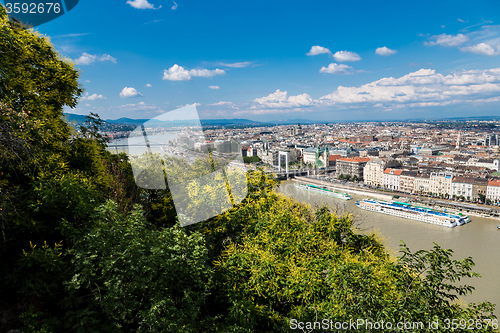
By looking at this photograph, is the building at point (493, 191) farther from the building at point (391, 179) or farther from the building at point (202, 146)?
the building at point (202, 146)

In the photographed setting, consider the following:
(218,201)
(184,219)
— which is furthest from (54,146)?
(218,201)

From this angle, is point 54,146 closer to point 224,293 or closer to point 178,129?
point 178,129

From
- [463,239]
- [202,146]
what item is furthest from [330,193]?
[202,146]

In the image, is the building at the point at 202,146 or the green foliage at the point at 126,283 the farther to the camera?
the building at the point at 202,146

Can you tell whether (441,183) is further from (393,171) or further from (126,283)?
(126,283)

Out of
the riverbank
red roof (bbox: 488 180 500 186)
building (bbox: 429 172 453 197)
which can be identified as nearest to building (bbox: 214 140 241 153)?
the riverbank

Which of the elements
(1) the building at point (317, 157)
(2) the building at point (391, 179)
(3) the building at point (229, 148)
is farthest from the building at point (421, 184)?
(3) the building at point (229, 148)
